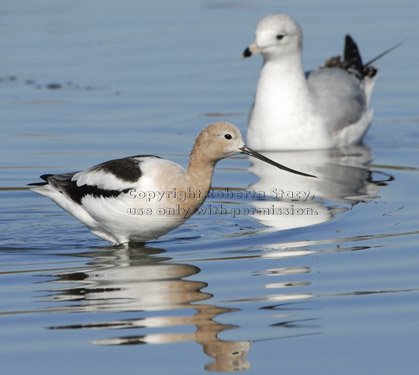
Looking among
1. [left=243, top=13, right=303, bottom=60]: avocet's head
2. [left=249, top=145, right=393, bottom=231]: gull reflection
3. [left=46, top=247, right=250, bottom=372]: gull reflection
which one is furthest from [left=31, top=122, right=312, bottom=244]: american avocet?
[left=243, top=13, right=303, bottom=60]: avocet's head

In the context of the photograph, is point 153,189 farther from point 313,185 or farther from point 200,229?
point 313,185

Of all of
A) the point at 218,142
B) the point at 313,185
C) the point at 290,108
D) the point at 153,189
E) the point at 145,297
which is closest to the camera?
the point at 145,297

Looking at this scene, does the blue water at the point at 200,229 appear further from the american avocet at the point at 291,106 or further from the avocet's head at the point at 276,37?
the avocet's head at the point at 276,37

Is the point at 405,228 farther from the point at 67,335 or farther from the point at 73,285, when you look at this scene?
the point at 67,335

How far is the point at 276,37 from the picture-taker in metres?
12.6

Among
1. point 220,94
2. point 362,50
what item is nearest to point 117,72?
point 220,94

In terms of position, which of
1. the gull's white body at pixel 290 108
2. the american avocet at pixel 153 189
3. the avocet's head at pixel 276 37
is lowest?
the american avocet at pixel 153 189

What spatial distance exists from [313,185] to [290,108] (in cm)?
217

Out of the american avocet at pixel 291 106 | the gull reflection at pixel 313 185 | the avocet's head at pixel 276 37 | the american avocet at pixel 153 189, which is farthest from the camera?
the avocet's head at pixel 276 37

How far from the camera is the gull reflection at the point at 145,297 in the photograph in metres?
6.04

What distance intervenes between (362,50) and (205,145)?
8285 mm

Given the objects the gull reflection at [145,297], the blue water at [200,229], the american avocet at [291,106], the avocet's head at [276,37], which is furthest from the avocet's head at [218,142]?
the avocet's head at [276,37]

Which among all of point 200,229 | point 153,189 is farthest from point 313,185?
point 153,189

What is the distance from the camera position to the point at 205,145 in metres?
8.12
